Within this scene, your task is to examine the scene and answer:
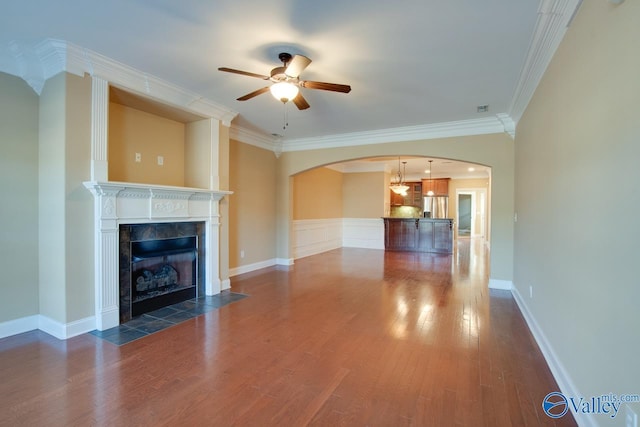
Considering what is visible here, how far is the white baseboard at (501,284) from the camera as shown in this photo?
190 inches

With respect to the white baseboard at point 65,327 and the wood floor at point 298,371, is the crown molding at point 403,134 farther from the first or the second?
the white baseboard at point 65,327

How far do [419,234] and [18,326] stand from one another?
343 inches

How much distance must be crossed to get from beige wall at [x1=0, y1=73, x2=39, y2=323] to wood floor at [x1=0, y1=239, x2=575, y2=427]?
1.39 ft

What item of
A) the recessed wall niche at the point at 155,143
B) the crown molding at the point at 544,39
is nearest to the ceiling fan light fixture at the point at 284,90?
the recessed wall niche at the point at 155,143

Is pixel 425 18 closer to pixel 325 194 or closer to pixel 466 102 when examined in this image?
pixel 466 102

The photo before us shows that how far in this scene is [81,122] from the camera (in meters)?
3.00

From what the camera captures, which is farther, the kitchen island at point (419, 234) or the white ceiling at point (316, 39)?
the kitchen island at point (419, 234)

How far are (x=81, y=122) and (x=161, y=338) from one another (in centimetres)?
236

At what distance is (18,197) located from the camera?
303 cm

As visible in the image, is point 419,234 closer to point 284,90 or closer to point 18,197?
point 284,90

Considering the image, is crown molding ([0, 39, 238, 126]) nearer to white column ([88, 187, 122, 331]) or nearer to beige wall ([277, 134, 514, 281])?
white column ([88, 187, 122, 331])

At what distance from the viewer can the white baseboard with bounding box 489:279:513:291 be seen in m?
4.82

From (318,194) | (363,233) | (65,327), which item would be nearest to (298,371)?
(65,327)

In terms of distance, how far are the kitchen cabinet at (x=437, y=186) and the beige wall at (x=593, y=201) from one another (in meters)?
9.64
